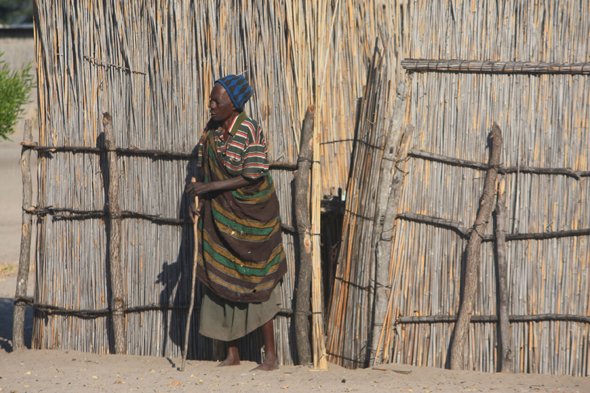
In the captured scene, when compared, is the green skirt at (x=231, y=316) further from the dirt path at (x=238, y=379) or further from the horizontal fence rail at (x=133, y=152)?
the horizontal fence rail at (x=133, y=152)

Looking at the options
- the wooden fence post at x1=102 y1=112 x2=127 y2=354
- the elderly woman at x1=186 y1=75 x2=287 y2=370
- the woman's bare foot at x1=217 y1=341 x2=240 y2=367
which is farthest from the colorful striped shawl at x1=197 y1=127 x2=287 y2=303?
the wooden fence post at x1=102 y1=112 x2=127 y2=354

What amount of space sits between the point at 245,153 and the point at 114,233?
117cm

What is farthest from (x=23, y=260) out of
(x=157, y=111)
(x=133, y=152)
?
(x=157, y=111)

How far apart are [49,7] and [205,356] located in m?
2.61

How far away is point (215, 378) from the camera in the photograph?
328 centimetres

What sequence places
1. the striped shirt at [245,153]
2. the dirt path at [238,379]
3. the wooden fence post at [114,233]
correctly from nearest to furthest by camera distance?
the dirt path at [238,379] < the striped shirt at [245,153] < the wooden fence post at [114,233]

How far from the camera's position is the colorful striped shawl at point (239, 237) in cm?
341

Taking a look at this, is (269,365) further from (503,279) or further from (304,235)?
(503,279)

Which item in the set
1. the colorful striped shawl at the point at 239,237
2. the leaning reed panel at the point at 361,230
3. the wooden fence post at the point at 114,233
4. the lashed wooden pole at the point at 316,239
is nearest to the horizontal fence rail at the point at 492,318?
the leaning reed panel at the point at 361,230

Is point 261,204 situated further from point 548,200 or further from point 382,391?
point 548,200

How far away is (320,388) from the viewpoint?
3.09m

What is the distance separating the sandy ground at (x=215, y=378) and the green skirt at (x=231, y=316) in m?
0.23

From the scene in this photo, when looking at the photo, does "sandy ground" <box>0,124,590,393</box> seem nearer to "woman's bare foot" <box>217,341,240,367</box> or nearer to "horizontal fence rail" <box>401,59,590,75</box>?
"woman's bare foot" <box>217,341,240,367</box>

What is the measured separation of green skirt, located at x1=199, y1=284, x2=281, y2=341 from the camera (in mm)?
3480
